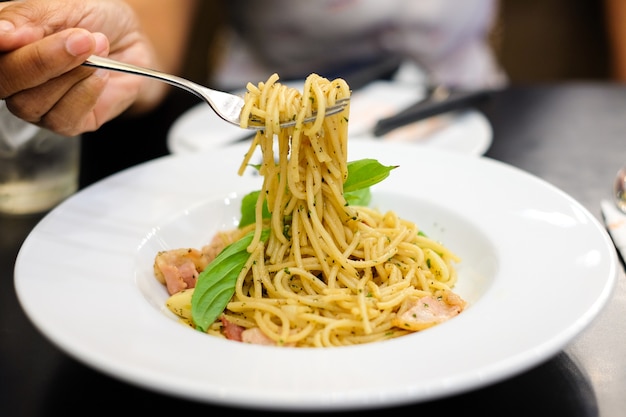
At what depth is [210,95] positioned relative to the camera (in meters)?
1.53

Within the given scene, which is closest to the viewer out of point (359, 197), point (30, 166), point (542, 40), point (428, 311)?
point (428, 311)

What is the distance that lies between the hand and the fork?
0.04 metres

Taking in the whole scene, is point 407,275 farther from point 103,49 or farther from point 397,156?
point 103,49

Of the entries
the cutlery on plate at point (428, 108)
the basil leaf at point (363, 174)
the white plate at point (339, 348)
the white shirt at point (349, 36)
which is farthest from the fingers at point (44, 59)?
the white shirt at point (349, 36)

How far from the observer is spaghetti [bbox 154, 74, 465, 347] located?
4.67 feet

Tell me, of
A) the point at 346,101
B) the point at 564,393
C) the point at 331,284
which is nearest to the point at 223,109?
the point at 346,101

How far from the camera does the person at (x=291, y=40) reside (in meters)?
1.92

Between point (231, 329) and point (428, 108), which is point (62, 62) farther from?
point (428, 108)

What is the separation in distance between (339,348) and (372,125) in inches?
55.1

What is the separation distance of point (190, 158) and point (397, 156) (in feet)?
1.87

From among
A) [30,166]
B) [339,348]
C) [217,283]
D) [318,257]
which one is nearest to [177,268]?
[217,283]

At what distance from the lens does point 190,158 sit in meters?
1.97

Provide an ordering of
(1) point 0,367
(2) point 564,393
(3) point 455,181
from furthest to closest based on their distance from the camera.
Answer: (3) point 455,181, (1) point 0,367, (2) point 564,393

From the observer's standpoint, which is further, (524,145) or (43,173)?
(524,145)
